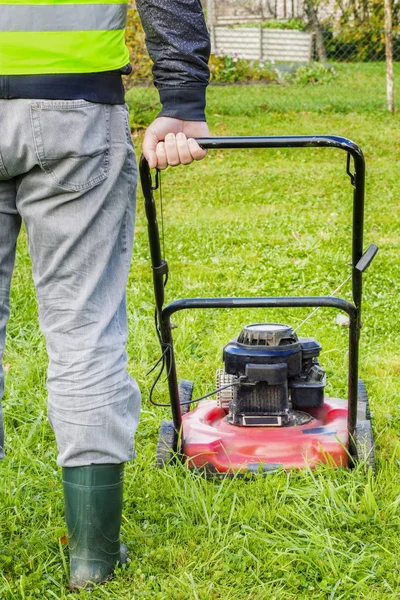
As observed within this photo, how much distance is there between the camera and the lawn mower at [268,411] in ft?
8.32

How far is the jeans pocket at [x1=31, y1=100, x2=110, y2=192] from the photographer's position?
6.08 ft

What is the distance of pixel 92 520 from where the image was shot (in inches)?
82.0

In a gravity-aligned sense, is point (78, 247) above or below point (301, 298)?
above

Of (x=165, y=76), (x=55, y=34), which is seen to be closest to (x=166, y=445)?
(x=165, y=76)

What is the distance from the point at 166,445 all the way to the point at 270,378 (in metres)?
0.36

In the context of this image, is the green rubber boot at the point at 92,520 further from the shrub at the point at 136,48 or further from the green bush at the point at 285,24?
the green bush at the point at 285,24

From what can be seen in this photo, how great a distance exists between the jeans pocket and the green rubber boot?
61cm

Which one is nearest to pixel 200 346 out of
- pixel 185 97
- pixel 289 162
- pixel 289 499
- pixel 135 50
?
pixel 289 499

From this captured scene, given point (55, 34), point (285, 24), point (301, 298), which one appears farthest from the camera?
point (285, 24)

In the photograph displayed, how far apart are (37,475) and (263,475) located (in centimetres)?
64

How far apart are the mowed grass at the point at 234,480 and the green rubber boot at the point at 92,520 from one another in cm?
5

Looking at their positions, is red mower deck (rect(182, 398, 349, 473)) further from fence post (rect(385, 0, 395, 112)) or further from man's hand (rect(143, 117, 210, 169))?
fence post (rect(385, 0, 395, 112))

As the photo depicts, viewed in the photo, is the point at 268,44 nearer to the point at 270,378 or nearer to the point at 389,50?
the point at 389,50

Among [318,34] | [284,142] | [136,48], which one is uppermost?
[284,142]
